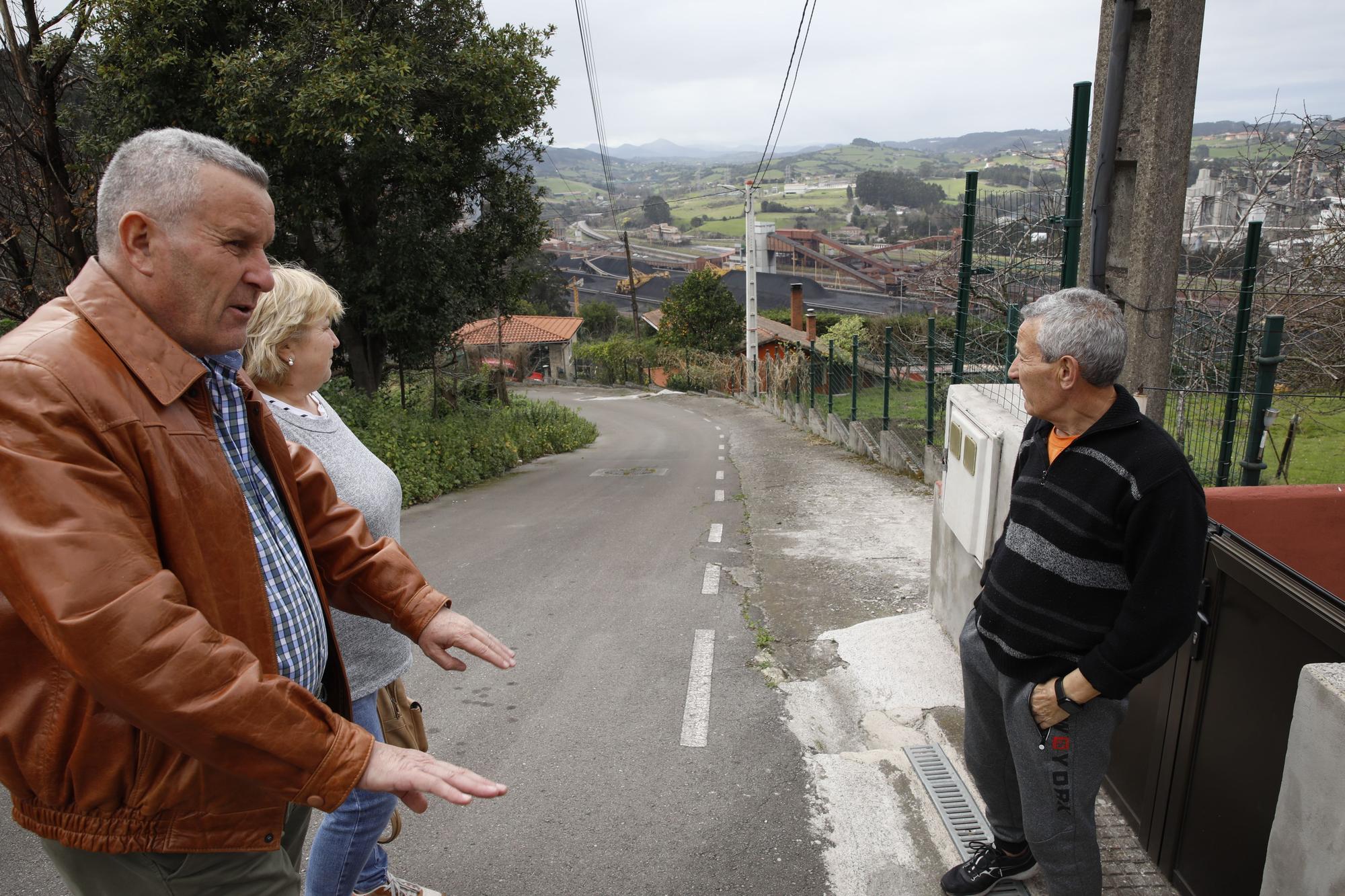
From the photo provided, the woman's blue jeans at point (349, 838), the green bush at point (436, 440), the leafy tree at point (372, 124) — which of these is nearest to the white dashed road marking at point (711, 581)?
the woman's blue jeans at point (349, 838)

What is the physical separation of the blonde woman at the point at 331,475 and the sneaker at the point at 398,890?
114 millimetres

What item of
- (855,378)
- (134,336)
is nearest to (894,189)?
(855,378)

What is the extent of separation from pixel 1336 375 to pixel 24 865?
8.23 metres

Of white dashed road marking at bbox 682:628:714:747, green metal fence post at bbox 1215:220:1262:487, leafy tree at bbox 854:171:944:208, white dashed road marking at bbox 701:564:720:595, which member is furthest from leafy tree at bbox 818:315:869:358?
leafy tree at bbox 854:171:944:208

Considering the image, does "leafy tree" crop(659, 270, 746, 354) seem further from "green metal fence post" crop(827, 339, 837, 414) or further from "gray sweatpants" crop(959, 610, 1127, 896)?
"gray sweatpants" crop(959, 610, 1127, 896)

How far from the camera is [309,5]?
9.75 m

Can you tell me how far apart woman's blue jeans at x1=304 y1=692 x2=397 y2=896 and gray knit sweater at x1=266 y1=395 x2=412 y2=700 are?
89 millimetres

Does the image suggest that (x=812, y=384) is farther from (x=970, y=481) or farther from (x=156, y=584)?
(x=156, y=584)

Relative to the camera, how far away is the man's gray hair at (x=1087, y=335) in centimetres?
218

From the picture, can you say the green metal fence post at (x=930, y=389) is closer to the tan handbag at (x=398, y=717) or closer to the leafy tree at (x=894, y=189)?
the tan handbag at (x=398, y=717)

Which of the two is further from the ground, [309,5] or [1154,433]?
[309,5]

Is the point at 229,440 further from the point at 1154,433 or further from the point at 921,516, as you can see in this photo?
the point at 921,516

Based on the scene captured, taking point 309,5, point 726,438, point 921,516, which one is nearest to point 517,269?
point 309,5

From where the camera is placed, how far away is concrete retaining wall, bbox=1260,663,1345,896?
1730mm
